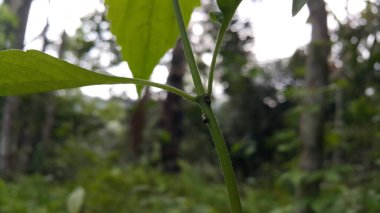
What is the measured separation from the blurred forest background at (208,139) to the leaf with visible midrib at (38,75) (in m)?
0.46

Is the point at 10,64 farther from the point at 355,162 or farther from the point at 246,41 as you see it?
the point at 246,41

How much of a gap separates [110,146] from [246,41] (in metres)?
3.13

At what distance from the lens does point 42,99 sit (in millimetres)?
5020

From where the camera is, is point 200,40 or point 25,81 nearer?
point 25,81

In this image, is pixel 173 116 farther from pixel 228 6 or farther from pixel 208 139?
pixel 228 6

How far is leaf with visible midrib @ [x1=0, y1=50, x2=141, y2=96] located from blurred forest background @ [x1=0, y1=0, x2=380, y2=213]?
0.46 metres

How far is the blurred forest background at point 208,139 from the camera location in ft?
4.02

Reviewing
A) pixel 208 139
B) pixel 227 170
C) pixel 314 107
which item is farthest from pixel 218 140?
pixel 208 139

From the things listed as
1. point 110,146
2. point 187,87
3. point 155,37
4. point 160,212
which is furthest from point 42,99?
point 155,37

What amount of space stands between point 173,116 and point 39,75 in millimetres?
4128

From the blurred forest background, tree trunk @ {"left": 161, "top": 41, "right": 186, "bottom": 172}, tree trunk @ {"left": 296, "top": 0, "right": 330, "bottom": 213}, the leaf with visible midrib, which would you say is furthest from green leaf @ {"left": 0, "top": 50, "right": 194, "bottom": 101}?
tree trunk @ {"left": 161, "top": 41, "right": 186, "bottom": 172}

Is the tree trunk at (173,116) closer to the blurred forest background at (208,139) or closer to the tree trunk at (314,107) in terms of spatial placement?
the blurred forest background at (208,139)

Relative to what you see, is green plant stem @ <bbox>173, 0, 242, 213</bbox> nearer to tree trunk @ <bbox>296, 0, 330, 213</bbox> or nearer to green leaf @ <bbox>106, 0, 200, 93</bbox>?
green leaf @ <bbox>106, 0, 200, 93</bbox>

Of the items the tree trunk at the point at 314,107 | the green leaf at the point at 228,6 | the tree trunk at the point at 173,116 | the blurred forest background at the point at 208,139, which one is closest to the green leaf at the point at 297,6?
the green leaf at the point at 228,6
